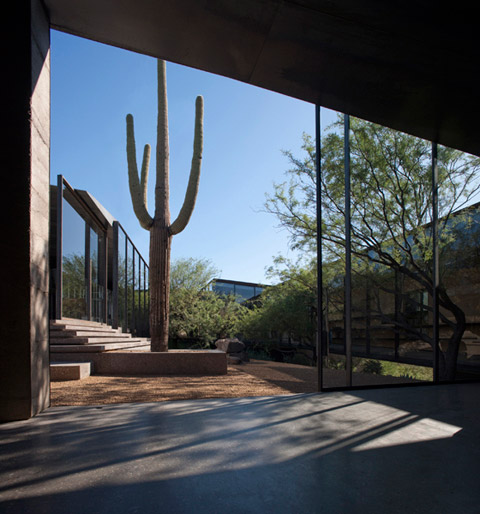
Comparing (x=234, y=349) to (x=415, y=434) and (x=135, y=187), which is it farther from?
(x=415, y=434)

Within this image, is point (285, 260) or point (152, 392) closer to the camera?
point (152, 392)

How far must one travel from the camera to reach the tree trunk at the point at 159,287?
26.5 ft

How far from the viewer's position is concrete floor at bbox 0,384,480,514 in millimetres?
1591

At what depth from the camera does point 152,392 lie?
502cm

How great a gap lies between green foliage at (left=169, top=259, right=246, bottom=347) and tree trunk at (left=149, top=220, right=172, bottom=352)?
7655mm

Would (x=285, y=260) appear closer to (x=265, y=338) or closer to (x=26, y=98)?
(x=265, y=338)

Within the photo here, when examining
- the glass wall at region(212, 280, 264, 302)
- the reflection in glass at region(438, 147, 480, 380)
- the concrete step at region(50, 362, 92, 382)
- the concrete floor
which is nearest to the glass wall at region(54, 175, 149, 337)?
the concrete step at region(50, 362, 92, 382)

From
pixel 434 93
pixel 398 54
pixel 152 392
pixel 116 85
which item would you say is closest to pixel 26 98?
pixel 398 54

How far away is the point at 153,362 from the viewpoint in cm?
738

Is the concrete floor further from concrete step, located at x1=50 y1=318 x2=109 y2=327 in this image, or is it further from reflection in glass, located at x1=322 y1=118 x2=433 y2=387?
→ concrete step, located at x1=50 y1=318 x2=109 y2=327

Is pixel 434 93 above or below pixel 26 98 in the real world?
above

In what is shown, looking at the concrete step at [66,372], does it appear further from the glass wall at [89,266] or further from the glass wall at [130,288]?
the glass wall at [130,288]

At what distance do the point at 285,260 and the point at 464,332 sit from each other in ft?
17.2

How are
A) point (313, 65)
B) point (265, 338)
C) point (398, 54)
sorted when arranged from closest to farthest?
point (398, 54) → point (313, 65) → point (265, 338)
